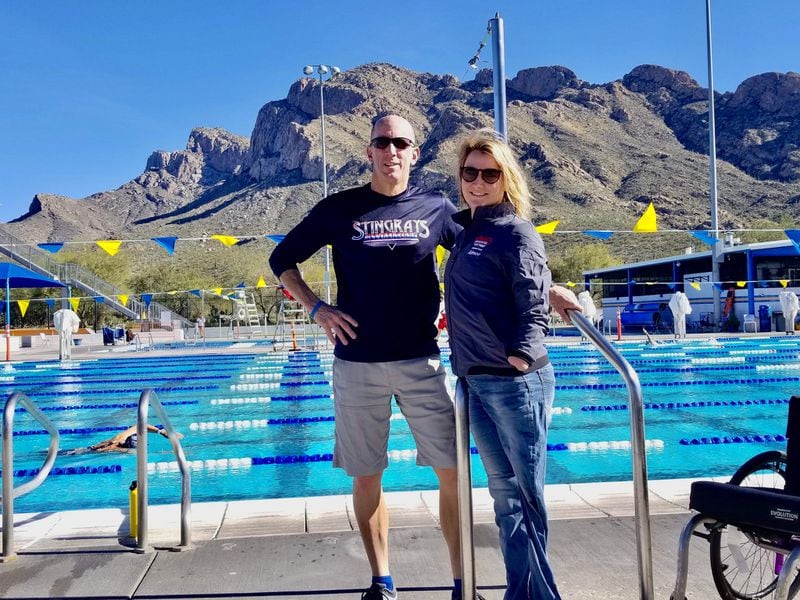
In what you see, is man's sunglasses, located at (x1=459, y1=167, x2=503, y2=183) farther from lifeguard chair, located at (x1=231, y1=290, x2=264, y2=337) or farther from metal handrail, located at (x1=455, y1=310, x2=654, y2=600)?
lifeguard chair, located at (x1=231, y1=290, x2=264, y2=337)

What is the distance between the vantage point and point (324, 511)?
11.7 feet

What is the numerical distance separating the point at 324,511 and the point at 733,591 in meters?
1.96

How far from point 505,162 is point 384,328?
712 millimetres

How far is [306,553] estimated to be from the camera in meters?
2.92

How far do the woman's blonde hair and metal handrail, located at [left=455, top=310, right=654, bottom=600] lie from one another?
0.40 meters

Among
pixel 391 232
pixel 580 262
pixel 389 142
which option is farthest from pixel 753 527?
pixel 580 262

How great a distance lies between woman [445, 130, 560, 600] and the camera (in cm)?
201

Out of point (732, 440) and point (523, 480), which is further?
point (732, 440)

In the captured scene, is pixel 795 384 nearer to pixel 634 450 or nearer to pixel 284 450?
pixel 284 450

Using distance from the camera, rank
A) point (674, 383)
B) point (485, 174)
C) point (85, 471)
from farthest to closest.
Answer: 1. point (674, 383)
2. point (85, 471)
3. point (485, 174)

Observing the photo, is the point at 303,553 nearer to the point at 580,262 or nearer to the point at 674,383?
the point at 674,383

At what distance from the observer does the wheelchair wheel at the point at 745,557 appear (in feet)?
7.66

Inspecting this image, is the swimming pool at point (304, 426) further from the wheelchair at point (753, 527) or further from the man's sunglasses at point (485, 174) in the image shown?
the man's sunglasses at point (485, 174)

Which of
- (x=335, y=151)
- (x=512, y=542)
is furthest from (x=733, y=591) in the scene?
(x=335, y=151)
